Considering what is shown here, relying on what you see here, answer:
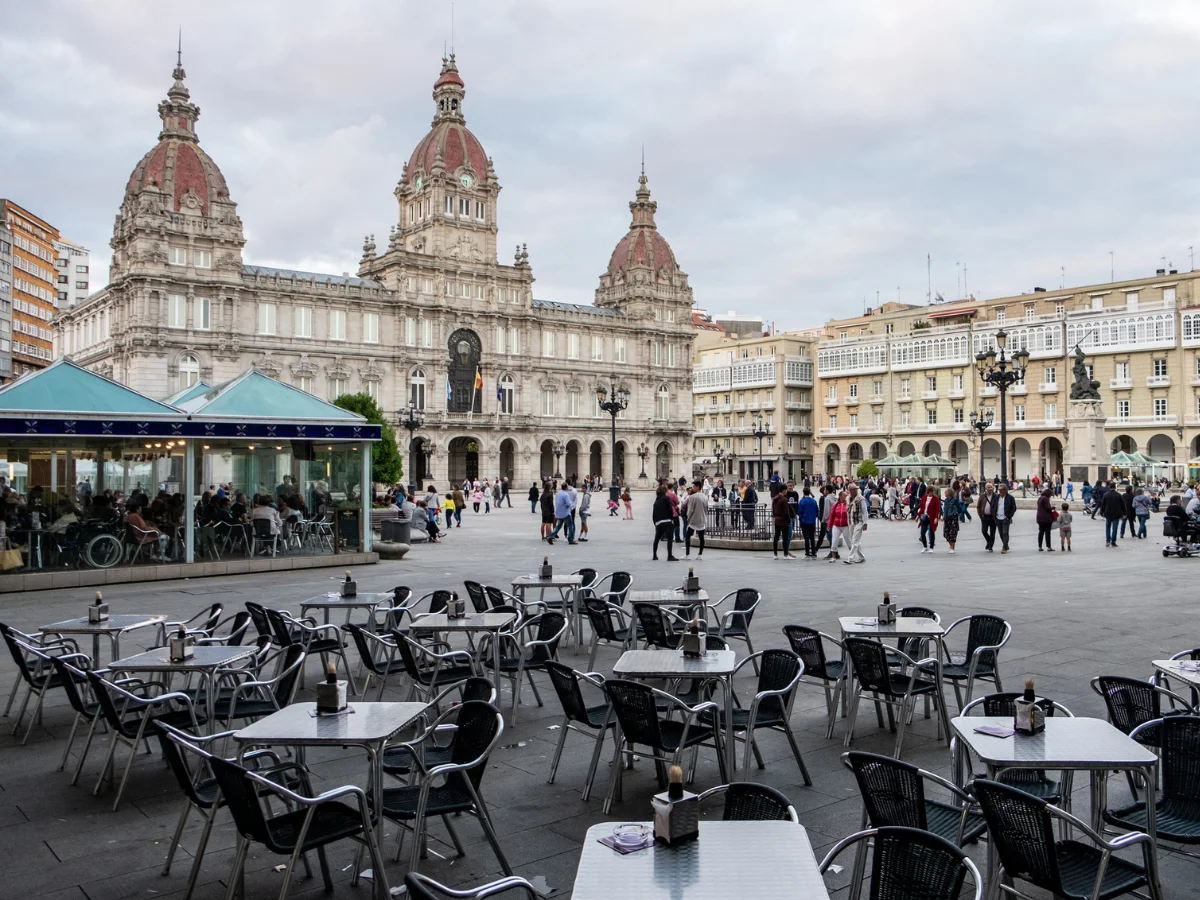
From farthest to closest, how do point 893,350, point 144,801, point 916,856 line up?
point 893,350, point 144,801, point 916,856

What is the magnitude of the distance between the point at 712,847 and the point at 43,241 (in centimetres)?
9482

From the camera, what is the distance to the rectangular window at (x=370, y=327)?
200ft

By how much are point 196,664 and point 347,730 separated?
1.93 meters

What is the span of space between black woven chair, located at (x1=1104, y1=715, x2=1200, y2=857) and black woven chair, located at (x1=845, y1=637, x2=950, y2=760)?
1.66 meters

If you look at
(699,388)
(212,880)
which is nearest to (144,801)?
(212,880)

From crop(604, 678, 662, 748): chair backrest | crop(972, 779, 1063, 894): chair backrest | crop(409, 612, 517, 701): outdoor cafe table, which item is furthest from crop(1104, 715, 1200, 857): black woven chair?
crop(409, 612, 517, 701): outdoor cafe table

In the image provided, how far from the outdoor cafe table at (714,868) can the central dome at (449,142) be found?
6498cm

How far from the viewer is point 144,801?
541 centimetres

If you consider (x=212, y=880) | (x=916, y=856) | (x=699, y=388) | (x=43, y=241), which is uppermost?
(x=43, y=241)

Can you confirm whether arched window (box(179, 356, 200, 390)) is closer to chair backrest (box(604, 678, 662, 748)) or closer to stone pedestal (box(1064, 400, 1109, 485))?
stone pedestal (box(1064, 400, 1109, 485))

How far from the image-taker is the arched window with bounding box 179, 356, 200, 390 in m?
54.0

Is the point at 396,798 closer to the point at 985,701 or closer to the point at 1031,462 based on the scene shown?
the point at 985,701

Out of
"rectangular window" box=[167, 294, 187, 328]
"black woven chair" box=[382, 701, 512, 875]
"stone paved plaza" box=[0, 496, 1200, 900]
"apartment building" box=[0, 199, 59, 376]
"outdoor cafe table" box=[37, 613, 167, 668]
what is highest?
"apartment building" box=[0, 199, 59, 376]

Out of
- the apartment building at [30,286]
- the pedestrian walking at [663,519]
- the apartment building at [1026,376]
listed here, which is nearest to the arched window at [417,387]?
the apartment building at [1026,376]
